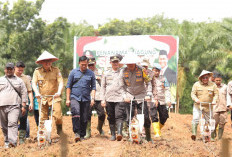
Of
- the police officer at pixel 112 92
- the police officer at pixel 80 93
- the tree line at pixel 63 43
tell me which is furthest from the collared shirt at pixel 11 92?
the tree line at pixel 63 43

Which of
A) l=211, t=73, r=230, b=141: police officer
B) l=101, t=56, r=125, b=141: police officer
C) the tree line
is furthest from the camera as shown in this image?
the tree line

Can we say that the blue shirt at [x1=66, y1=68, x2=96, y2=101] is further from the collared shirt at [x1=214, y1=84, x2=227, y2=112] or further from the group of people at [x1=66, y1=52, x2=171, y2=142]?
the collared shirt at [x1=214, y1=84, x2=227, y2=112]

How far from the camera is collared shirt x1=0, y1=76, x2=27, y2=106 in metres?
8.61

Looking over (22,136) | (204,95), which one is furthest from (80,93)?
(204,95)

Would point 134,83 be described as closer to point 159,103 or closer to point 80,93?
point 80,93

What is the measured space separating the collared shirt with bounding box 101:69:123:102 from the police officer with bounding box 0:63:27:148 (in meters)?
1.90

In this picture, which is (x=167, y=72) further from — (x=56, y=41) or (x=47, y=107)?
(x=47, y=107)

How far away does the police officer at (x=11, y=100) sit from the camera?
8.54 metres

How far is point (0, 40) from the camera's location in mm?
28906

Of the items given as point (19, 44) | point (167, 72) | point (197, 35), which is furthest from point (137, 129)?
point (197, 35)

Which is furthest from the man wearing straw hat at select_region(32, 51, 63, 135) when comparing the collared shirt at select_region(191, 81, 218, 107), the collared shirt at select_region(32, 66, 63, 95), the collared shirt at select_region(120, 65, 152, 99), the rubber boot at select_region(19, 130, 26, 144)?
the collared shirt at select_region(191, 81, 218, 107)

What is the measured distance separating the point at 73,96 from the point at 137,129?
165 cm

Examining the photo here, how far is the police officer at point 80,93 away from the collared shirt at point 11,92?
979 millimetres

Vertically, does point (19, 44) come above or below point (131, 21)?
below
